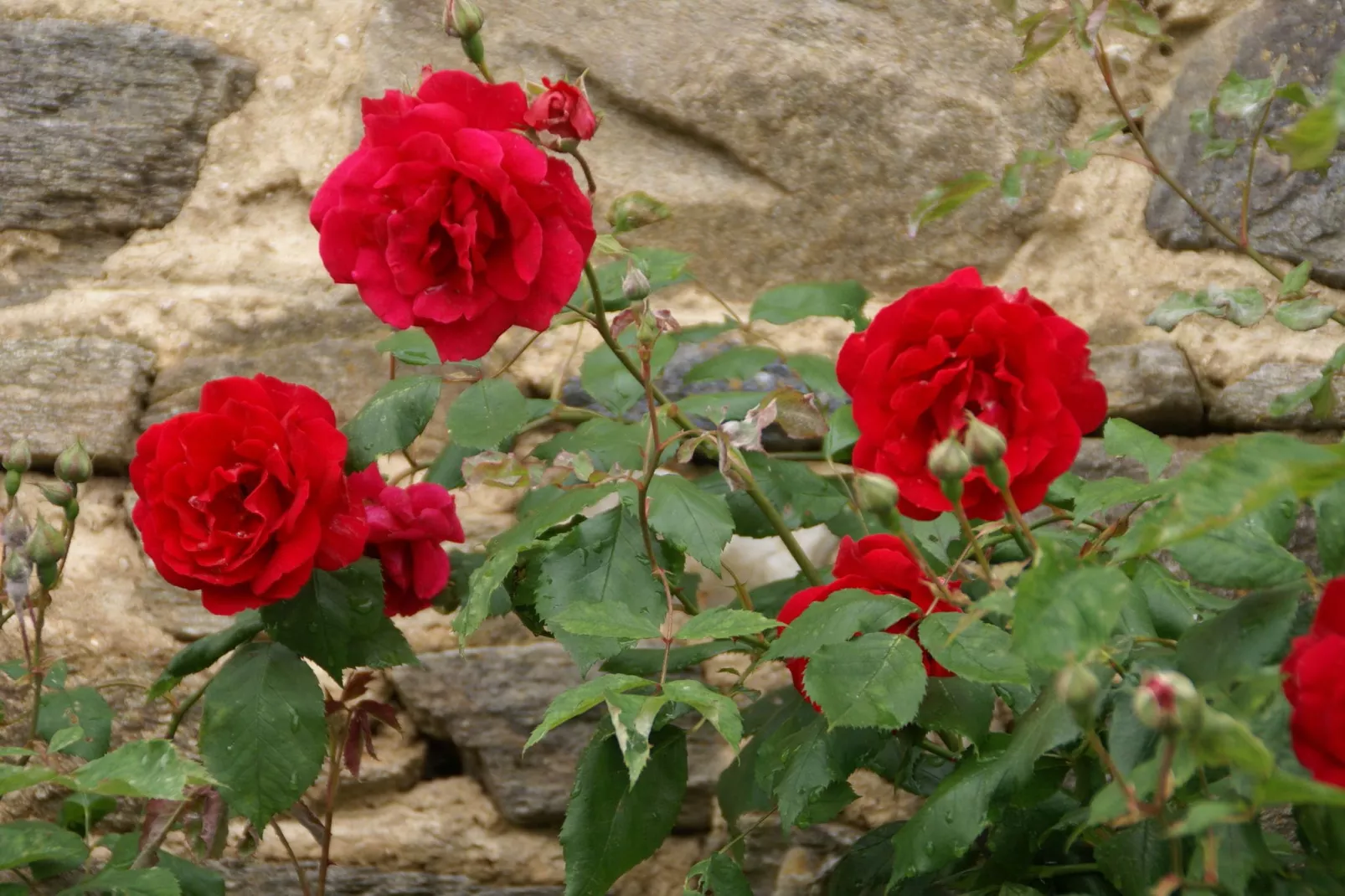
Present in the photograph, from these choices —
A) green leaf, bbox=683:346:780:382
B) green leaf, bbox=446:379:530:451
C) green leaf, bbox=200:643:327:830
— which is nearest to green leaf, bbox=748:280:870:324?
green leaf, bbox=683:346:780:382

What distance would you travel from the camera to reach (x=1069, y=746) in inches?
32.4

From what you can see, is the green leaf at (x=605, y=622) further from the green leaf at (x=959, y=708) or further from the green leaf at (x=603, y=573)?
the green leaf at (x=959, y=708)

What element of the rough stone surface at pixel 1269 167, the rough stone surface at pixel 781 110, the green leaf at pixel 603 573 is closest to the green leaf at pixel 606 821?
the green leaf at pixel 603 573

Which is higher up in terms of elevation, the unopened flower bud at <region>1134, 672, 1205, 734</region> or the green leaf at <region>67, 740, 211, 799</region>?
the unopened flower bud at <region>1134, 672, 1205, 734</region>

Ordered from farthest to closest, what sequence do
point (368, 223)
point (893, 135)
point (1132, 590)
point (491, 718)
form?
point (893, 135) < point (491, 718) < point (368, 223) < point (1132, 590)

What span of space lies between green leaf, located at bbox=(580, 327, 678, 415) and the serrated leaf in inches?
14.3

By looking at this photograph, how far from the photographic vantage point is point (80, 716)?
3.46ft

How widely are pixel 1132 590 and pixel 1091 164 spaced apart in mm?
796

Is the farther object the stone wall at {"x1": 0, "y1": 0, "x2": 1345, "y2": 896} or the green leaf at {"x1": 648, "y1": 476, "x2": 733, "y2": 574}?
the stone wall at {"x1": 0, "y1": 0, "x2": 1345, "y2": 896}

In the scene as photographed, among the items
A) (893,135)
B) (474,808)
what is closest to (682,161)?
(893,135)

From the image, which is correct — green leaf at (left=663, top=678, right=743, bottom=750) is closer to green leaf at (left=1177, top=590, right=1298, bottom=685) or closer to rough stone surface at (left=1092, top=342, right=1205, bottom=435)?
green leaf at (left=1177, top=590, right=1298, bottom=685)

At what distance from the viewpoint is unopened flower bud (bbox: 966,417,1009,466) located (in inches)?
24.3

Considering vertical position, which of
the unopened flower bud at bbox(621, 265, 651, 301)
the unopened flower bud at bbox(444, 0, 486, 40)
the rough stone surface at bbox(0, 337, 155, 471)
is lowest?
the rough stone surface at bbox(0, 337, 155, 471)

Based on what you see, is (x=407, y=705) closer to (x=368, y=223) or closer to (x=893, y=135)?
(x=368, y=223)
